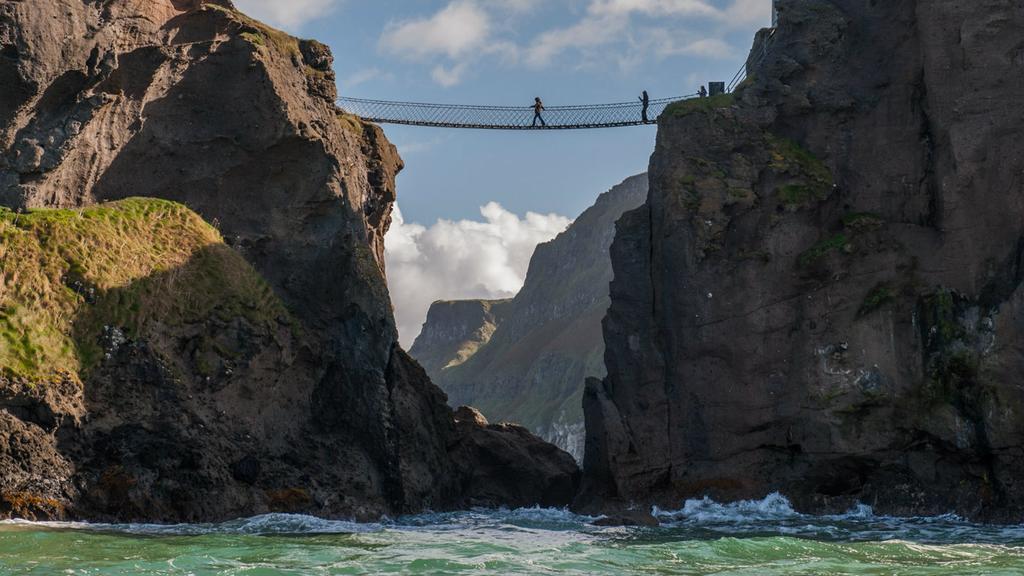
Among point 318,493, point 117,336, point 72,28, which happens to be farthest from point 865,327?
point 72,28

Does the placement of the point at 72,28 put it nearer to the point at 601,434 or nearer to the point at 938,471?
the point at 601,434

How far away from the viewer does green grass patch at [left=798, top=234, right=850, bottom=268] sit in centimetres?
4097

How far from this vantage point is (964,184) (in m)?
39.4

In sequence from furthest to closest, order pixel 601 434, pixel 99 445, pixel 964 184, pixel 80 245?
pixel 601 434, pixel 964 184, pixel 80 245, pixel 99 445

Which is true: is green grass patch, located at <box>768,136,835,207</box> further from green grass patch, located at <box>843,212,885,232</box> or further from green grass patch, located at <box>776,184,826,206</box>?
green grass patch, located at <box>843,212,885,232</box>

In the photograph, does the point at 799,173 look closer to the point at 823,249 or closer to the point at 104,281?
the point at 823,249

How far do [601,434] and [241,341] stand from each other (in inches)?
454

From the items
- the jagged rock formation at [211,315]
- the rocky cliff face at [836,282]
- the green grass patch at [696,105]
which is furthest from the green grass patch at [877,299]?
the jagged rock formation at [211,315]

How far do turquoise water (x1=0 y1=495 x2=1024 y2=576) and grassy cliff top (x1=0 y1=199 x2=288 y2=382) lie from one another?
19.3 feet

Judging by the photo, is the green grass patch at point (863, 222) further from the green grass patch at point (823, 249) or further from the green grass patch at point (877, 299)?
the green grass patch at point (877, 299)

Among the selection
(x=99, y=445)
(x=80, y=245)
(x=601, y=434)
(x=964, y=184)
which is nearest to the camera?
(x=99, y=445)

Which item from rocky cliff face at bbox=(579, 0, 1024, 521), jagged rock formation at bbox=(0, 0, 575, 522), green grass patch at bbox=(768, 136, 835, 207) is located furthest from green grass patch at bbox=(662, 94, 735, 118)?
jagged rock formation at bbox=(0, 0, 575, 522)

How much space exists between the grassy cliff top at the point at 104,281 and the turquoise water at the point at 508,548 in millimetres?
5898

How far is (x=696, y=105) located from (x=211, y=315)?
1702 centimetres
